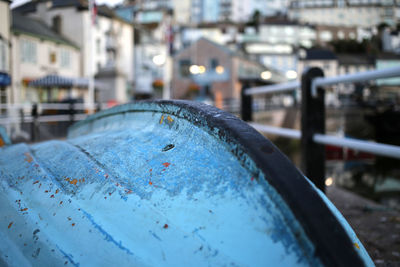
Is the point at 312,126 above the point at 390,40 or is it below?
below

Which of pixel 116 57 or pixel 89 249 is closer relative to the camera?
pixel 89 249

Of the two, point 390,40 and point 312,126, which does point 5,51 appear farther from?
point 390,40

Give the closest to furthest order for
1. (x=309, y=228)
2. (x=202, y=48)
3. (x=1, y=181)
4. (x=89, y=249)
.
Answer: (x=309, y=228) → (x=89, y=249) → (x=1, y=181) → (x=202, y=48)

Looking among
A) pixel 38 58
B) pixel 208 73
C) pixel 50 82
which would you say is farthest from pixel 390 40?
pixel 208 73

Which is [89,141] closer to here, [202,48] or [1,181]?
[1,181]

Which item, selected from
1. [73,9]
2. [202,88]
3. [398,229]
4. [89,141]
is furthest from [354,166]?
[202,88]

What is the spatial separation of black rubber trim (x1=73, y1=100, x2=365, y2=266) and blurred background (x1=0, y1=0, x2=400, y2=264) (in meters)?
1.82

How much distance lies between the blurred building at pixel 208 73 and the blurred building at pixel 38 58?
18.3m

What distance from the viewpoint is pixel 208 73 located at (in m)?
38.9

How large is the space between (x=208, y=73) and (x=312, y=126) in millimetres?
36975

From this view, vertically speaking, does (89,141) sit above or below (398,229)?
above

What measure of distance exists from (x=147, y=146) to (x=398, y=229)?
1.96 metres

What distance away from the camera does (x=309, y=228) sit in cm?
77

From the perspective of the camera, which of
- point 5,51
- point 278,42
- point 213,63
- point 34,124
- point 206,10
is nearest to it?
point 5,51
